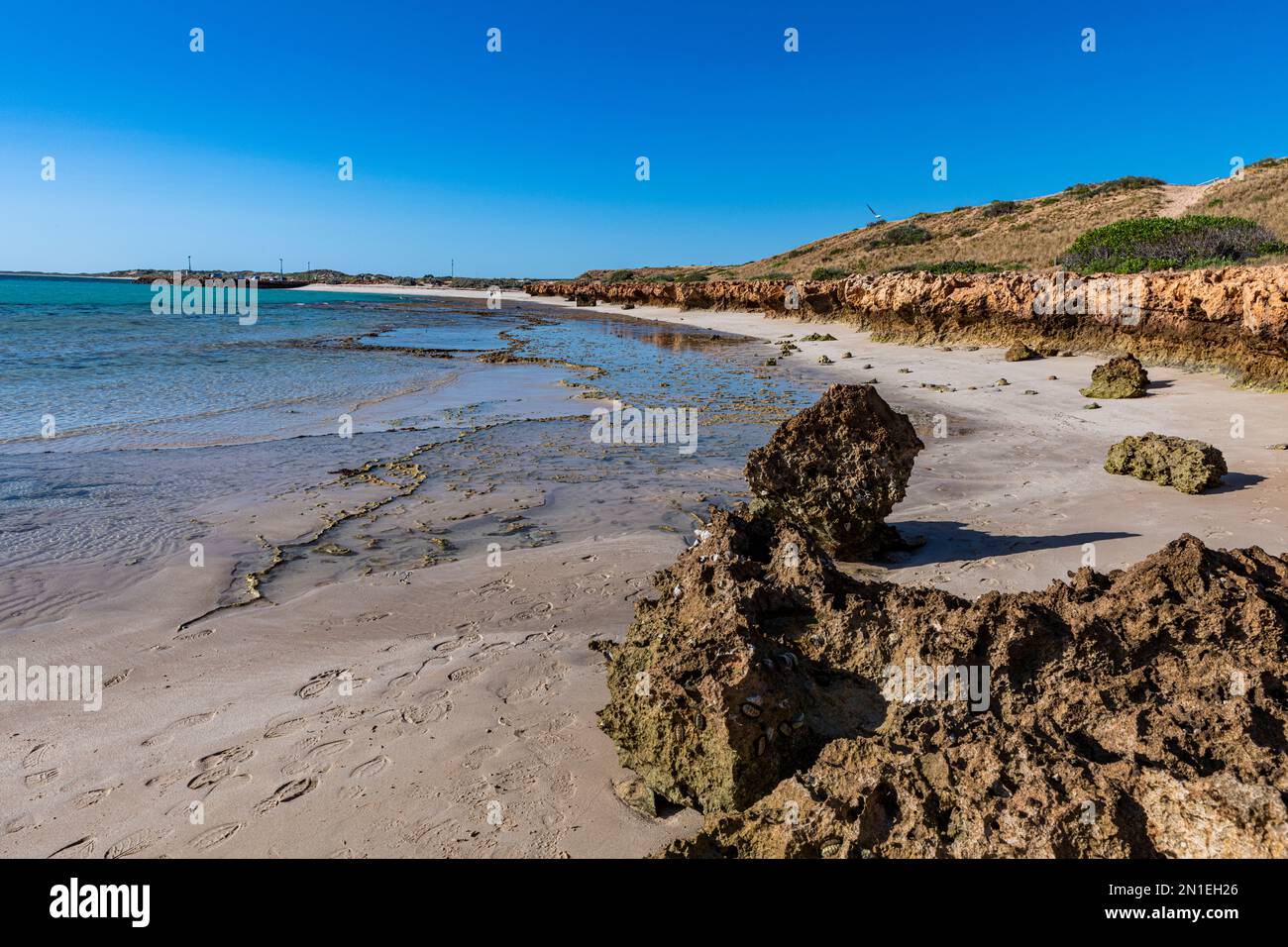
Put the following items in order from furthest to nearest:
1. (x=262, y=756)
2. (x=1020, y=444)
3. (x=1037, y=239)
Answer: (x=1037, y=239)
(x=1020, y=444)
(x=262, y=756)

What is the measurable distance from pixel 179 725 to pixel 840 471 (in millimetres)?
5033

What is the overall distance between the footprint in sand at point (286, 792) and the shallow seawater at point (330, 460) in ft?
8.61

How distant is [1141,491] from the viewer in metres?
7.59

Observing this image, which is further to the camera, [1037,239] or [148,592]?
[1037,239]

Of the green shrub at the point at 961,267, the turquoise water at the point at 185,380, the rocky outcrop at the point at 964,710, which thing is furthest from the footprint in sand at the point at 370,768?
the green shrub at the point at 961,267

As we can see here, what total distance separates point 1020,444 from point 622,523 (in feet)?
20.6

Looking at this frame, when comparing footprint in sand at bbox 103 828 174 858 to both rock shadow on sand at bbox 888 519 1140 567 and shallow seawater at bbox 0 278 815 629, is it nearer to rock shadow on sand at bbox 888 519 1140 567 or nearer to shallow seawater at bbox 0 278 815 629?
shallow seawater at bbox 0 278 815 629

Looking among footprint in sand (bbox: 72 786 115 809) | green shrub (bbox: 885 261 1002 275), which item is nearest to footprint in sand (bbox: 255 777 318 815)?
footprint in sand (bbox: 72 786 115 809)

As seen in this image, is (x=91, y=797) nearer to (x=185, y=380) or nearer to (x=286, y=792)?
(x=286, y=792)

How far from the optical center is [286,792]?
10.2 feet

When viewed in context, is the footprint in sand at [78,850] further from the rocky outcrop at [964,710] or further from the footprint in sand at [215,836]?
the rocky outcrop at [964,710]

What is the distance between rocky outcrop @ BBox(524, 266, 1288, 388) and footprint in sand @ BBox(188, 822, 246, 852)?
15.2 m
